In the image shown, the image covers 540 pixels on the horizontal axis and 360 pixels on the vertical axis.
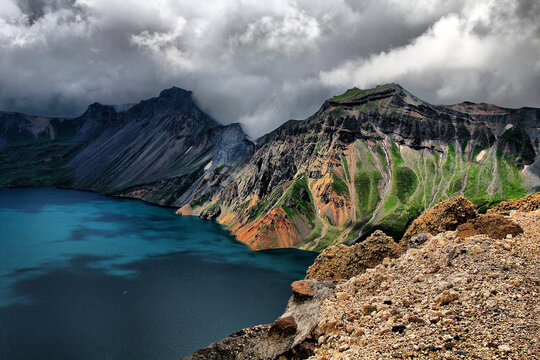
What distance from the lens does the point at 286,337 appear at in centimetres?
1945

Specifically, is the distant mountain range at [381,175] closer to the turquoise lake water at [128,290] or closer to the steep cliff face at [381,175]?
the steep cliff face at [381,175]

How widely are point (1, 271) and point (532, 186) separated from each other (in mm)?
201378

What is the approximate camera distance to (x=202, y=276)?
94.2 m

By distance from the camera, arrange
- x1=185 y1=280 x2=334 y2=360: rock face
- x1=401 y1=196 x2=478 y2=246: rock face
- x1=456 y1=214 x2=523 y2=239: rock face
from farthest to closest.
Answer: x1=401 y1=196 x2=478 y2=246: rock face
x1=456 y1=214 x2=523 y2=239: rock face
x1=185 y1=280 x2=334 y2=360: rock face

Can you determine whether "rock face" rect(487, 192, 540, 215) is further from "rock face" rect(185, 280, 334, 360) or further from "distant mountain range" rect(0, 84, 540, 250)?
"distant mountain range" rect(0, 84, 540, 250)

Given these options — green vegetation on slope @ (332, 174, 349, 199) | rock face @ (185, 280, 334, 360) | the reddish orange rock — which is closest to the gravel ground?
rock face @ (185, 280, 334, 360)

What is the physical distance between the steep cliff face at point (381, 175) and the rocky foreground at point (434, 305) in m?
116

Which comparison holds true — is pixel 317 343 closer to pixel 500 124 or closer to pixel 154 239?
pixel 154 239

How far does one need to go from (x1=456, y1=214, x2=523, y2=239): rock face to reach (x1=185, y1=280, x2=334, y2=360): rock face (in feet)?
29.5

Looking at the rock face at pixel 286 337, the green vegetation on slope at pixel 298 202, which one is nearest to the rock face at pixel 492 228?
the rock face at pixel 286 337

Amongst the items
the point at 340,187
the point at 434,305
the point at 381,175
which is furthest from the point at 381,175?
the point at 434,305

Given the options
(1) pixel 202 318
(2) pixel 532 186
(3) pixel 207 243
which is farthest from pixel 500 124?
(1) pixel 202 318

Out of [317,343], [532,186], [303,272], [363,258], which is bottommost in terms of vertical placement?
[303,272]

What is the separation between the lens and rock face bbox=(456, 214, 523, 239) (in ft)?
60.8
